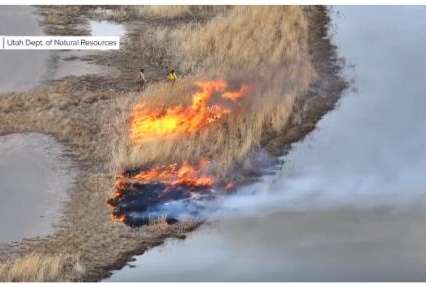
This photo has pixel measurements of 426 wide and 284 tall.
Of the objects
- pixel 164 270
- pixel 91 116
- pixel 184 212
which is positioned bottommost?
pixel 164 270

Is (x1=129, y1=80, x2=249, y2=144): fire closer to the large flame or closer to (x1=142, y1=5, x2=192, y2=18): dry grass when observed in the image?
the large flame

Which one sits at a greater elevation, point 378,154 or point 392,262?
point 378,154

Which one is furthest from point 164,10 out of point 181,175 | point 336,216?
point 336,216

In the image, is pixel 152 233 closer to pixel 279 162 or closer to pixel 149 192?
pixel 149 192

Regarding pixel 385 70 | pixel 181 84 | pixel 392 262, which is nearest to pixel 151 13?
pixel 181 84

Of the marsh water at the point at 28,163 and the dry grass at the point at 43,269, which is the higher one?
the marsh water at the point at 28,163

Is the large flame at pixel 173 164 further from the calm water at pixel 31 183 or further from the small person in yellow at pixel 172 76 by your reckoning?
the calm water at pixel 31 183

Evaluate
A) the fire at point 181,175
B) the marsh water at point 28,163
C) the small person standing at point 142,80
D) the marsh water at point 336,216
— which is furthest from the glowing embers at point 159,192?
the small person standing at point 142,80
